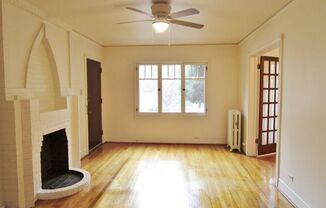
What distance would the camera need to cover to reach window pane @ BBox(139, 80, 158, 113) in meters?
6.18

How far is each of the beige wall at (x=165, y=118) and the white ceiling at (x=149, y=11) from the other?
2.06 feet

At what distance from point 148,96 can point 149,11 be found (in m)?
2.99

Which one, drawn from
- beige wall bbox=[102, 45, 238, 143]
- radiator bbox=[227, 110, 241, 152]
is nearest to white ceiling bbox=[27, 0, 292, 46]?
beige wall bbox=[102, 45, 238, 143]

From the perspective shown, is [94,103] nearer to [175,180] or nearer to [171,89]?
[171,89]

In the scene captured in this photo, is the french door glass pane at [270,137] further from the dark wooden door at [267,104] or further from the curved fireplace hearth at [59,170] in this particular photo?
the curved fireplace hearth at [59,170]

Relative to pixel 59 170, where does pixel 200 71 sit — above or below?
above

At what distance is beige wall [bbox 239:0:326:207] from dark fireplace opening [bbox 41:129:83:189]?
297cm

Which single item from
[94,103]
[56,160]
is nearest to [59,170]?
[56,160]

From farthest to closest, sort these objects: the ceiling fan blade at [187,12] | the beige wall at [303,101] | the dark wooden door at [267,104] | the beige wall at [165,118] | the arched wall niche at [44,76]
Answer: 1. the beige wall at [165,118]
2. the dark wooden door at [267,104]
3. the arched wall niche at [44,76]
4. the ceiling fan blade at [187,12]
5. the beige wall at [303,101]

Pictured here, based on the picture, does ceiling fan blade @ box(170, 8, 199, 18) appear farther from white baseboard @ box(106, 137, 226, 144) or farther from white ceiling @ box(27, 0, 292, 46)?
white baseboard @ box(106, 137, 226, 144)

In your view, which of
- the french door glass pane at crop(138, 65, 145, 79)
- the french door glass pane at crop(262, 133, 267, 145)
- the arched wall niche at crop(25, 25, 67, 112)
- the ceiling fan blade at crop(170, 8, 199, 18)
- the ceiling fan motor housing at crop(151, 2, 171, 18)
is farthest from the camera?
the french door glass pane at crop(138, 65, 145, 79)

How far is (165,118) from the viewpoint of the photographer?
621cm

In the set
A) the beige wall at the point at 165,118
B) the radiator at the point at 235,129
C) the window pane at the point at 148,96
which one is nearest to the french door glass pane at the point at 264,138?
the radiator at the point at 235,129

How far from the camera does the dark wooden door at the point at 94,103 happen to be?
540 centimetres
